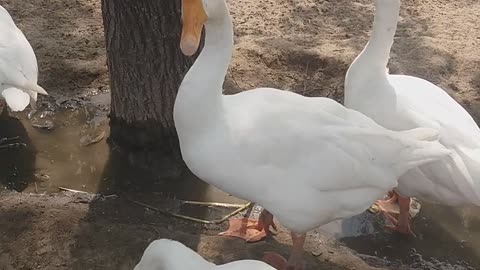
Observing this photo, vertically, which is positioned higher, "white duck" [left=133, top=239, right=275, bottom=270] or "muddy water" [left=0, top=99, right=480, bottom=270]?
"white duck" [left=133, top=239, right=275, bottom=270]

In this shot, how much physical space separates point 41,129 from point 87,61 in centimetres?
75

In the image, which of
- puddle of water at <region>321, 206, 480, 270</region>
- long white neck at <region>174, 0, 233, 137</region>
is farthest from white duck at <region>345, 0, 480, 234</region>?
long white neck at <region>174, 0, 233, 137</region>

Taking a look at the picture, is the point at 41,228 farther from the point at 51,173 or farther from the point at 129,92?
the point at 129,92

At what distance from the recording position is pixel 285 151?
3312 mm

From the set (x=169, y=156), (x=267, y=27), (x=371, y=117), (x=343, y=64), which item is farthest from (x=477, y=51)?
(x=169, y=156)

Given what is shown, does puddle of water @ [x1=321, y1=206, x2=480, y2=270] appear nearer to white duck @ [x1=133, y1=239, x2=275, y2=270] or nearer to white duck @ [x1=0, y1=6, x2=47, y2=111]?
white duck @ [x1=133, y1=239, x2=275, y2=270]

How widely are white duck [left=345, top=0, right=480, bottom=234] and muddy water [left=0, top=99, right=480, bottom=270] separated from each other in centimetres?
25

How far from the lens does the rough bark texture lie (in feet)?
13.4

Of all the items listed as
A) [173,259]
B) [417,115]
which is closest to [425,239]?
[417,115]

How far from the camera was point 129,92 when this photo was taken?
14.4ft

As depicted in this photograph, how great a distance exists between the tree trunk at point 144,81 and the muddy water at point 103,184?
0.53 ft

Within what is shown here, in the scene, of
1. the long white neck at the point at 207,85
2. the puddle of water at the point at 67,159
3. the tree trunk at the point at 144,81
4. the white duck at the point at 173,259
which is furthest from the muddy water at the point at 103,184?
the white duck at the point at 173,259

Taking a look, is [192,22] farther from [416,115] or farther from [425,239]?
[425,239]

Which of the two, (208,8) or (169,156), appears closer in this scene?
(208,8)
